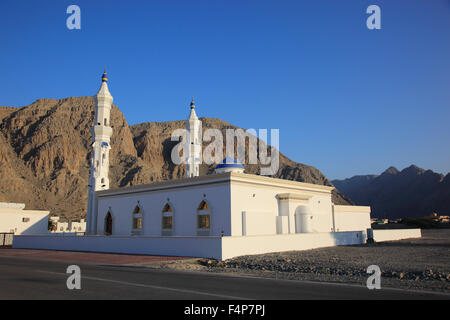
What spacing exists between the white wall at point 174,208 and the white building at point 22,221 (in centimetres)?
1191

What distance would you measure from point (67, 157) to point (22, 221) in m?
43.7

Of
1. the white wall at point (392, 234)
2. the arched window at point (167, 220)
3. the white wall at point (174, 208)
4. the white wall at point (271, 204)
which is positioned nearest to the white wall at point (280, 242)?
the white wall at point (271, 204)

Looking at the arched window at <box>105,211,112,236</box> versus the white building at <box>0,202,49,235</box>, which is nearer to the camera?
the arched window at <box>105,211,112,236</box>

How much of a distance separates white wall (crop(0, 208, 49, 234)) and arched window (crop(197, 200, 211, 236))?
2401cm

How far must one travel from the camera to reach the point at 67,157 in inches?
3152

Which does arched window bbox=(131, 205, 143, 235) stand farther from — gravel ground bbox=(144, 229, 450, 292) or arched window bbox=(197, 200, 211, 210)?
gravel ground bbox=(144, 229, 450, 292)

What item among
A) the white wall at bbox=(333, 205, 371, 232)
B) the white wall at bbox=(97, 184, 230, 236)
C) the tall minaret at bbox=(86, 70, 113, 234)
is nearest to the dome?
the white wall at bbox=(97, 184, 230, 236)

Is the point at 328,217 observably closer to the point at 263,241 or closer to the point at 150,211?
the point at 263,241

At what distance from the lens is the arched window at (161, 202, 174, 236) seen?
26141 millimetres

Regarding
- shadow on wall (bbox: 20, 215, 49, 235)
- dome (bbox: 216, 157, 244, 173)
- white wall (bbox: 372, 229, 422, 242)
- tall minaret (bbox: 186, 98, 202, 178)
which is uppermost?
tall minaret (bbox: 186, 98, 202, 178)

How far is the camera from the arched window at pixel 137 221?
1123 inches

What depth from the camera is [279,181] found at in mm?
26422
